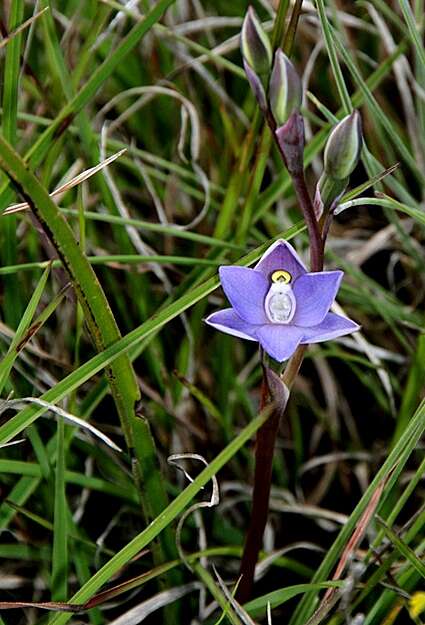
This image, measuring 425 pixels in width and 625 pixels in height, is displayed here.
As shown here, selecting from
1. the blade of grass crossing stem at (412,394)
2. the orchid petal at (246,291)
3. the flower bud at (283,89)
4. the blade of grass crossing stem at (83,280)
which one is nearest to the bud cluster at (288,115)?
the flower bud at (283,89)

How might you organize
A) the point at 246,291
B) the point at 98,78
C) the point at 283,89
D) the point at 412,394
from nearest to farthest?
1. the point at 283,89
2. the point at 246,291
3. the point at 98,78
4. the point at 412,394

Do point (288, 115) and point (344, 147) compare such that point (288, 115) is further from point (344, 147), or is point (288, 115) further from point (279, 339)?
point (279, 339)

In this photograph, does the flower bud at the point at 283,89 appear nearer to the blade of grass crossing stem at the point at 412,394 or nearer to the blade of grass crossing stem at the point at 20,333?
the blade of grass crossing stem at the point at 20,333

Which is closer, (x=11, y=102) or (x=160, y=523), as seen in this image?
(x=160, y=523)

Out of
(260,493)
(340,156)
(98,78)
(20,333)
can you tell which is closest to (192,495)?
(260,493)

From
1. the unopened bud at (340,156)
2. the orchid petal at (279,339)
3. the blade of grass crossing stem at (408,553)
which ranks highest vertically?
the unopened bud at (340,156)

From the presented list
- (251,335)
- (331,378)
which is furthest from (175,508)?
(331,378)
